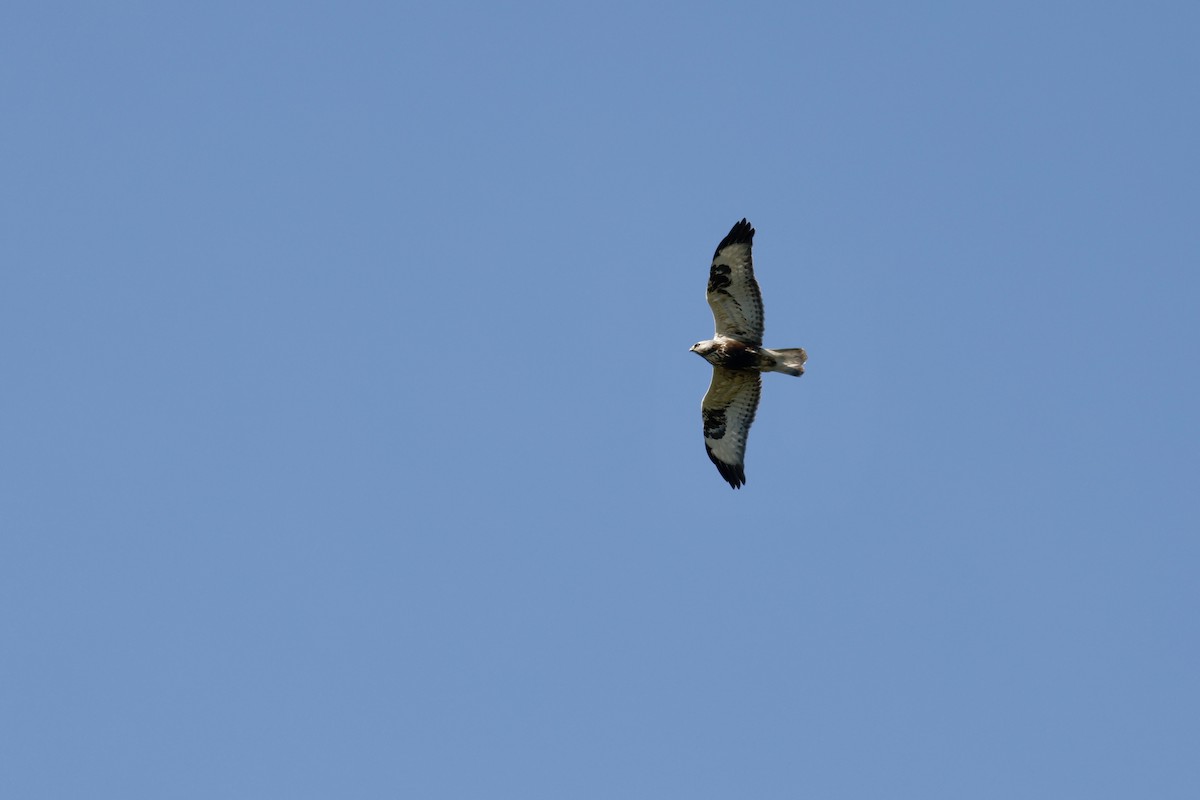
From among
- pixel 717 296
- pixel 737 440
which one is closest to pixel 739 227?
pixel 717 296

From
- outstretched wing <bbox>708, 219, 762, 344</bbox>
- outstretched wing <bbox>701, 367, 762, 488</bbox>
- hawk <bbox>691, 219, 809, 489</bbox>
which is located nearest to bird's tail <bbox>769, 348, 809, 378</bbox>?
hawk <bbox>691, 219, 809, 489</bbox>

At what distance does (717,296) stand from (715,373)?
1.56 meters

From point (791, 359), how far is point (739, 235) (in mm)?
2200

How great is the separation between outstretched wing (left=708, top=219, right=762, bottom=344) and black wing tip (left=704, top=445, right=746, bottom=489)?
261 centimetres

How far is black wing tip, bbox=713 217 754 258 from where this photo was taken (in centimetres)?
2822

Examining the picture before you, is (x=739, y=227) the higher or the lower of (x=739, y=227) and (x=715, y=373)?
the higher

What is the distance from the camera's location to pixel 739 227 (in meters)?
28.2

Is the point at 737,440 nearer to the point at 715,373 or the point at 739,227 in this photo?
the point at 715,373

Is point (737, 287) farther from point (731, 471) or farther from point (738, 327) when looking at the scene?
point (731, 471)

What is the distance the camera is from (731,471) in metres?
30.2

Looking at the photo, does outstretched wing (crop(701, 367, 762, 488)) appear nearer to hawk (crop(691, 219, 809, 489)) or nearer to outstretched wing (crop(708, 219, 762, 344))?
hawk (crop(691, 219, 809, 489))

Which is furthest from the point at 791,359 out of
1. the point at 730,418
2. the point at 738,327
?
the point at 730,418

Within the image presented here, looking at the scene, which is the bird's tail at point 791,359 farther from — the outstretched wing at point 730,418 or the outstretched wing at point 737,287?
the outstretched wing at point 730,418

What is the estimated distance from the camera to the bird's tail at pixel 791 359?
28.4 meters
